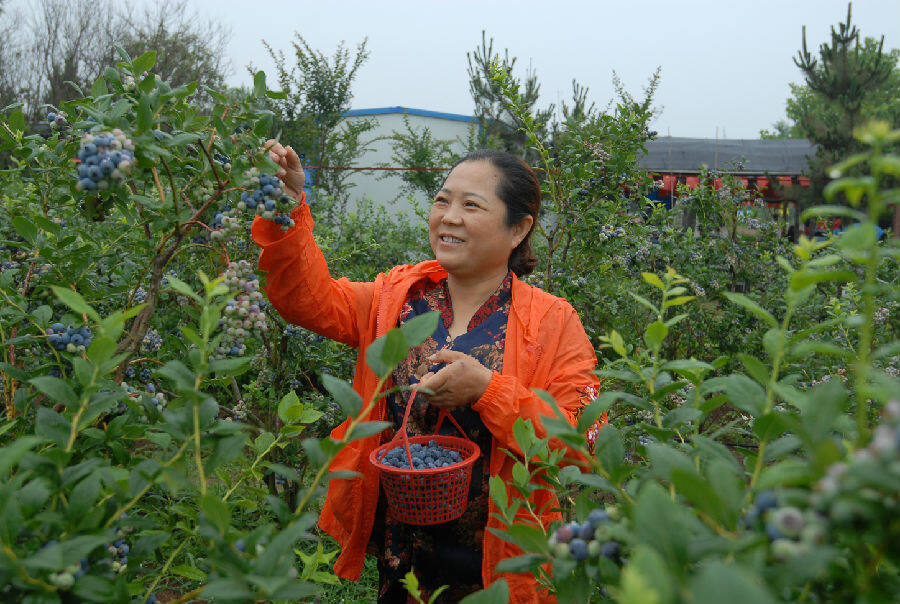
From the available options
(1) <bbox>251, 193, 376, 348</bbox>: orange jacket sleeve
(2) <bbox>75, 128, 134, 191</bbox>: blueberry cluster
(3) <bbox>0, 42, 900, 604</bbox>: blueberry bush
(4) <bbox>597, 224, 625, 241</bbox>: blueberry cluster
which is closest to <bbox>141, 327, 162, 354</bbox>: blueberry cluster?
(3) <bbox>0, 42, 900, 604</bbox>: blueberry bush

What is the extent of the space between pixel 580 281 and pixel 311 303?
1734 mm

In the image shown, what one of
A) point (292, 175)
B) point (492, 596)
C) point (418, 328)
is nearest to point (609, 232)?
point (292, 175)

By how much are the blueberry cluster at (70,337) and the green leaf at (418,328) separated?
0.70 metres

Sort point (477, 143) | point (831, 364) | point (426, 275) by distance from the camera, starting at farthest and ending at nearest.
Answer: point (477, 143), point (831, 364), point (426, 275)

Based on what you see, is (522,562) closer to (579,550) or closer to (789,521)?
(579,550)

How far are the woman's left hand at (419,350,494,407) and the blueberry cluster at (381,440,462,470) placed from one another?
12 cm

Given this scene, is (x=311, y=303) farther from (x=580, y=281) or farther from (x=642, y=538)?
(x=580, y=281)

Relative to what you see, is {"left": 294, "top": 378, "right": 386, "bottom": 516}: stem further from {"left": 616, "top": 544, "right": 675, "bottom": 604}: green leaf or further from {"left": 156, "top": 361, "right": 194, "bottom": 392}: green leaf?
{"left": 616, "top": 544, "right": 675, "bottom": 604}: green leaf

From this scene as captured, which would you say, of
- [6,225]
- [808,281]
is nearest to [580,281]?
[6,225]

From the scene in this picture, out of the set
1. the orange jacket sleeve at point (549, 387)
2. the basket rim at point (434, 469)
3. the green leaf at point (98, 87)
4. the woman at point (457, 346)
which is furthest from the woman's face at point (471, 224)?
the green leaf at point (98, 87)

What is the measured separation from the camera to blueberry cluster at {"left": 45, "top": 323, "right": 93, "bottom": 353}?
1.11m

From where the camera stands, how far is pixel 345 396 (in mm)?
731

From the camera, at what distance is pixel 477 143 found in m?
14.8

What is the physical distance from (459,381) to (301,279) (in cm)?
55
